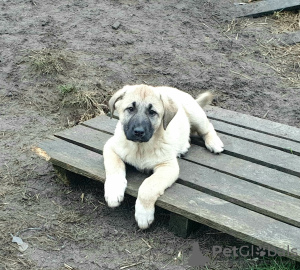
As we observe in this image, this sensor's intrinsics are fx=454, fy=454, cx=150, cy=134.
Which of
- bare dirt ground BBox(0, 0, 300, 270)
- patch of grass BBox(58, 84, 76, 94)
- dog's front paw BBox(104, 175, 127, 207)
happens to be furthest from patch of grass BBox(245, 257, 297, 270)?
patch of grass BBox(58, 84, 76, 94)

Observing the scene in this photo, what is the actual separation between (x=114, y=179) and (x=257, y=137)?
180 cm

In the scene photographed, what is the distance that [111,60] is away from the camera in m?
6.75

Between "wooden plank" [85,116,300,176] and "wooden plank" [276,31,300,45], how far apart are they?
3497 millimetres

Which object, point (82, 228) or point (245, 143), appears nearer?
point (82, 228)

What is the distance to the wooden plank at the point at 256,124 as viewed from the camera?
16.4 ft

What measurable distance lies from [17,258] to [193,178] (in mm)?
1598

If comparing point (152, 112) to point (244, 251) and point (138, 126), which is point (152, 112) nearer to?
point (138, 126)

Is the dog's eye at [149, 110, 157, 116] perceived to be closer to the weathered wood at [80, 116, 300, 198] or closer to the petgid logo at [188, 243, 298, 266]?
the weathered wood at [80, 116, 300, 198]

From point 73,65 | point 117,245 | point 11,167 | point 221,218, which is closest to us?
point 221,218

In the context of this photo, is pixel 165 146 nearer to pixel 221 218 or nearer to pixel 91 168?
pixel 91 168

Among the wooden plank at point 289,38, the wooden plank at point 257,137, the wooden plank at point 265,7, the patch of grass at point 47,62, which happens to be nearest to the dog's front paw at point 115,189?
the wooden plank at point 257,137

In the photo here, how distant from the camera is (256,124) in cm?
523

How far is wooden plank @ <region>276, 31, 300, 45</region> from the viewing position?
25.1ft

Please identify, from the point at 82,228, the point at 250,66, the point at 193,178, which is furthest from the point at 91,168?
the point at 250,66
